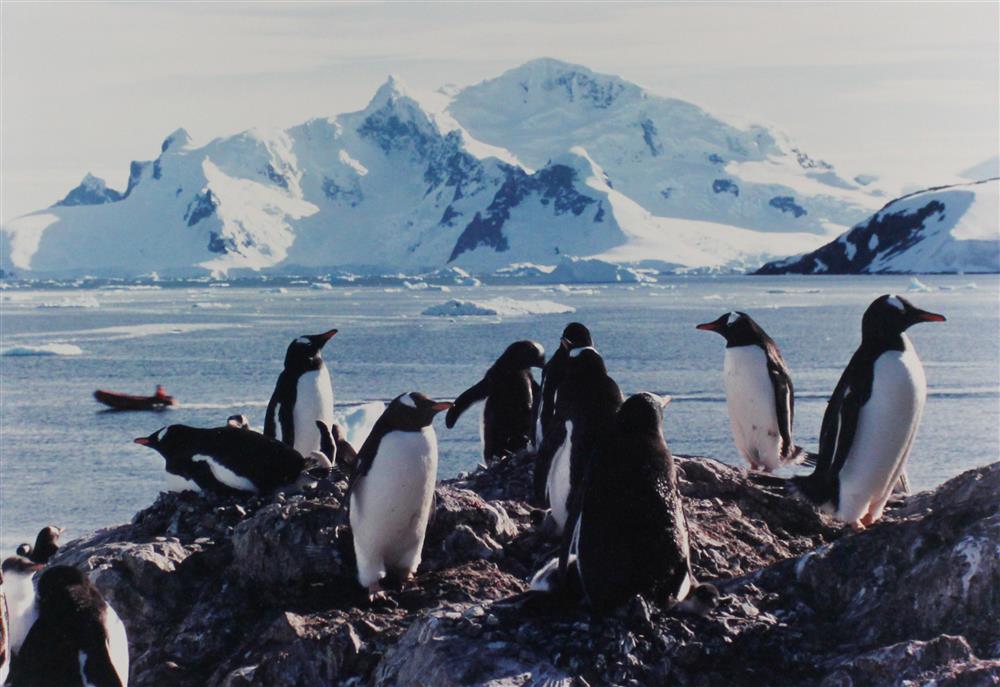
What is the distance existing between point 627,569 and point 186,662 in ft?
8.17

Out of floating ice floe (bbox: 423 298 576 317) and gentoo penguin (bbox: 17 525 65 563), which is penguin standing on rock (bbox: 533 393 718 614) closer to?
gentoo penguin (bbox: 17 525 65 563)

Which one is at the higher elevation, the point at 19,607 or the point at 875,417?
the point at 875,417

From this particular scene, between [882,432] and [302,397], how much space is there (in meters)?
4.96

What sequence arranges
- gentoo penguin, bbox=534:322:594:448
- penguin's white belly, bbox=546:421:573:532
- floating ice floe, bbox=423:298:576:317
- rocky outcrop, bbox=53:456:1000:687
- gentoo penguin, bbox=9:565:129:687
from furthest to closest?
floating ice floe, bbox=423:298:576:317, gentoo penguin, bbox=534:322:594:448, penguin's white belly, bbox=546:421:573:532, gentoo penguin, bbox=9:565:129:687, rocky outcrop, bbox=53:456:1000:687

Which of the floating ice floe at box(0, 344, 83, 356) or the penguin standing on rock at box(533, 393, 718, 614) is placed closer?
the penguin standing on rock at box(533, 393, 718, 614)

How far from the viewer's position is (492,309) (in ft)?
225

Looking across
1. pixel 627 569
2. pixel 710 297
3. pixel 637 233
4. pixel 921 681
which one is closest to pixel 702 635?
pixel 627 569

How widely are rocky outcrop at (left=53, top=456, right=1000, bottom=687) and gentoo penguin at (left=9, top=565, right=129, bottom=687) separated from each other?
1.92ft

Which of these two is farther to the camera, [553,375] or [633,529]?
[553,375]

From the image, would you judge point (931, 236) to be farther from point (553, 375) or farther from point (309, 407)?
point (553, 375)

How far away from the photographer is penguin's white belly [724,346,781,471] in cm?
908

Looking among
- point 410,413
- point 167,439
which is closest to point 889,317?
point 410,413

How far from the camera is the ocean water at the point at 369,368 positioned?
2420cm

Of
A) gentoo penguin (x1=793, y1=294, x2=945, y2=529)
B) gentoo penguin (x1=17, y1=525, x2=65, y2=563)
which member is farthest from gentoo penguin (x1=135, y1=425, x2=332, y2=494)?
gentoo penguin (x1=793, y1=294, x2=945, y2=529)
